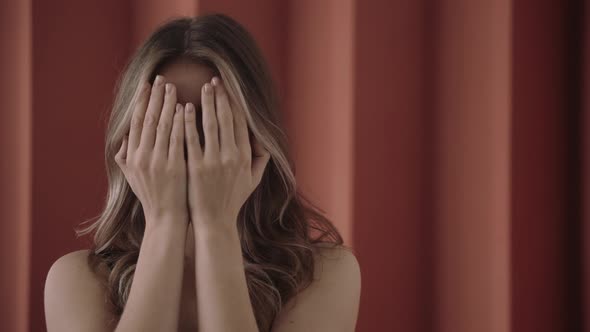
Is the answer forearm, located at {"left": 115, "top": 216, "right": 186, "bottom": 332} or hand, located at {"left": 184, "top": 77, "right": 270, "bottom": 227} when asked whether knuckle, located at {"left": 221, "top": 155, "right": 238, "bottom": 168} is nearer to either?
hand, located at {"left": 184, "top": 77, "right": 270, "bottom": 227}

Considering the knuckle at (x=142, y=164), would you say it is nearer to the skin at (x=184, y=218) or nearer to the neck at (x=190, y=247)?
the skin at (x=184, y=218)

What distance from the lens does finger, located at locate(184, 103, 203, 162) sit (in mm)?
984

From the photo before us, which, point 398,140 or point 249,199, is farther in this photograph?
point 398,140

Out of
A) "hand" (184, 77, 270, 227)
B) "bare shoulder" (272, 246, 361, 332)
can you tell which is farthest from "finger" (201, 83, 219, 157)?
"bare shoulder" (272, 246, 361, 332)

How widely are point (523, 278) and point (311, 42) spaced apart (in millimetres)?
681

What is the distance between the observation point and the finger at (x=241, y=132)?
103 centimetres

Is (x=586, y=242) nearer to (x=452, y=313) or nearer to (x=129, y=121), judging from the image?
(x=452, y=313)

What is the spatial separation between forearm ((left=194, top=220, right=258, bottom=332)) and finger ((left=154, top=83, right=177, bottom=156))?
Answer: 0.43ft

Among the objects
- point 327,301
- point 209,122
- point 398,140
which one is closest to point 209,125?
point 209,122

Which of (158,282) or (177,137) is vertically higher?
(177,137)

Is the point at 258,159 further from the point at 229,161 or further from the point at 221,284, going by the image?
the point at 221,284

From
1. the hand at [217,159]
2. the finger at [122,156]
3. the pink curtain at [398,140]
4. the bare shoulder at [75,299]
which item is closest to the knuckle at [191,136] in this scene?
the hand at [217,159]

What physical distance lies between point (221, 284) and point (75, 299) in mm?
233

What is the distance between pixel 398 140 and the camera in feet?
4.90
